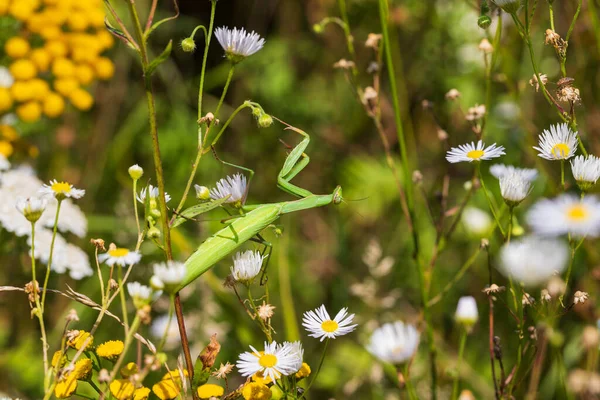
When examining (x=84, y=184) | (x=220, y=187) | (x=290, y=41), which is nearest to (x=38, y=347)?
(x=84, y=184)

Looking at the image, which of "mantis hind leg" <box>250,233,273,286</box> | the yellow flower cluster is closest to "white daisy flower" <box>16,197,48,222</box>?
"mantis hind leg" <box>250,233,273,286</box>

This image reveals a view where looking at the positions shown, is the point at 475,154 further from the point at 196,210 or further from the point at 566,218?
the point at 196,210

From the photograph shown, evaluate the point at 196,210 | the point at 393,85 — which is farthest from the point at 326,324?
the point at 393,85

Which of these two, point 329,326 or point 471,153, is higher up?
point 471,153

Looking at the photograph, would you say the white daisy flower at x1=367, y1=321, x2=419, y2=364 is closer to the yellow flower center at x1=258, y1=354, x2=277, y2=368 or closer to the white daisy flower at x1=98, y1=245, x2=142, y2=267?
the yellow flower center at x1=258, y1=354, x2=277, y2=368

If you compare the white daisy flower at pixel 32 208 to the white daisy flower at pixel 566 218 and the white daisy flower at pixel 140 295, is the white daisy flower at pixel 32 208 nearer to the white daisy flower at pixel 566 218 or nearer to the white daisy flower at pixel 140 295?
Result: the white daisy flower at pixel 140 295
